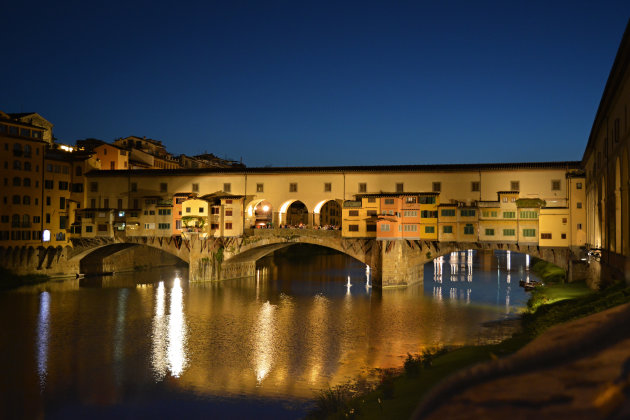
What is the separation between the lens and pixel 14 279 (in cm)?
4603

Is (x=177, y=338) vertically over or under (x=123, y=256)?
under

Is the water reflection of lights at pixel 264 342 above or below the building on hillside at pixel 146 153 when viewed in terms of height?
below

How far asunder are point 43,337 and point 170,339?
21.5ft

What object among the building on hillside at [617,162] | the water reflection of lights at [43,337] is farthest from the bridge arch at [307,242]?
the building on hillside at [617,162]

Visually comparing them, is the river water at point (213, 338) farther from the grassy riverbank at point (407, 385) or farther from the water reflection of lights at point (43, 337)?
the grassy riverbank at point (407, 385)

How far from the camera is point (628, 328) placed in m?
6.17

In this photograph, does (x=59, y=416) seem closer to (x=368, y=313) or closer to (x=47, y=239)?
(x=368, y=313)

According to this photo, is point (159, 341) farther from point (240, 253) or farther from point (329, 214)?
point (329, 214)

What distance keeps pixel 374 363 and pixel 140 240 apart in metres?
Answer: 35.3

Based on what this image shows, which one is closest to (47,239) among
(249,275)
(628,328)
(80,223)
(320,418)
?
(80,223)

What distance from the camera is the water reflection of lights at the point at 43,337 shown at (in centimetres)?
2133

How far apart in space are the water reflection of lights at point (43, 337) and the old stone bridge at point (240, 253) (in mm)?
10929

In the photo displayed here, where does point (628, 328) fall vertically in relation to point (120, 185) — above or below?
below

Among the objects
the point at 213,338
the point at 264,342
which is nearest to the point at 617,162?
the point at 264,342
